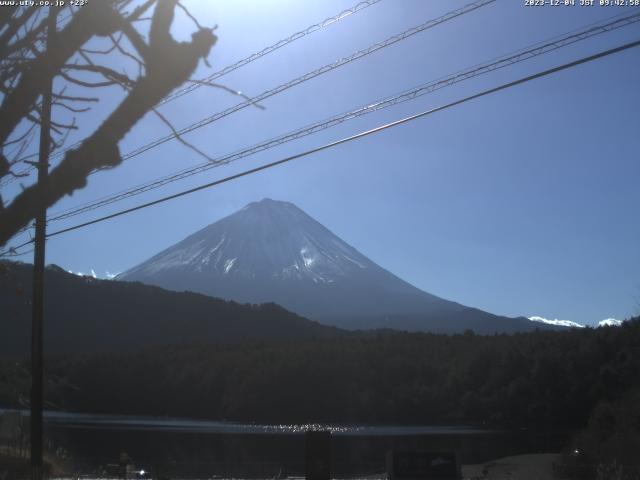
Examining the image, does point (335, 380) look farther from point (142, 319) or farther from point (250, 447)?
point (250, 447)

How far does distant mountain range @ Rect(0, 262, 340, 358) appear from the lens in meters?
118

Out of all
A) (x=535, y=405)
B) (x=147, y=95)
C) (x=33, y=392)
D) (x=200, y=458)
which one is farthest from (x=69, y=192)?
(x=535, y=405)

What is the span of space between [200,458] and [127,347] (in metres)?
79.1

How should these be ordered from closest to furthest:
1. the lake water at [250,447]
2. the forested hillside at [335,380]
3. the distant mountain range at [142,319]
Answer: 1. the lake water at [250,447]
2. the forested hillside at [335,380]
3. the distant mountain range at [142,319]

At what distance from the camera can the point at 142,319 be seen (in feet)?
431

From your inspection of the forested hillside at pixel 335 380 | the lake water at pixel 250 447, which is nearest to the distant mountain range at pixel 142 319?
the forested hillside at pixel 335 380

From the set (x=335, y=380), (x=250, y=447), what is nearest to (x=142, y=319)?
(x=335, y=380)

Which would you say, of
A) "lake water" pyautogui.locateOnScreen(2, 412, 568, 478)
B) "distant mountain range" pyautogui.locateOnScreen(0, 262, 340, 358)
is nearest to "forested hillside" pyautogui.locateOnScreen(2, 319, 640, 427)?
"lake water" pyautogui.locateOnScreen(2, 412, 568, 478)

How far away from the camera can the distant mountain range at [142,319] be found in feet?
388

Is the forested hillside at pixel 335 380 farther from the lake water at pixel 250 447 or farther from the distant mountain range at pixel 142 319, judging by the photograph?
the distant mountain range at pixel 142 319

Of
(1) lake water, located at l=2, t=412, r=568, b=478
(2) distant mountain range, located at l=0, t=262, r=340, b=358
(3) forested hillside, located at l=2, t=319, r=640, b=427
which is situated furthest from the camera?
(2) distant mountain range, located at l=0, t=262, r=340, b=358

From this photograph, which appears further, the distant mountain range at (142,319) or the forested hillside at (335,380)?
the distant mountain range at (142,319)

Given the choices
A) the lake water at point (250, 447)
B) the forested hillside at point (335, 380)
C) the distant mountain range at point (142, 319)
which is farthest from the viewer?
the distant mountain range at point (142, 319)

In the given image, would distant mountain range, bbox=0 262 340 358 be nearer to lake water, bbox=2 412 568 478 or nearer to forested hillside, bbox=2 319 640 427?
forested hillside, bbox=2 319 640 427
